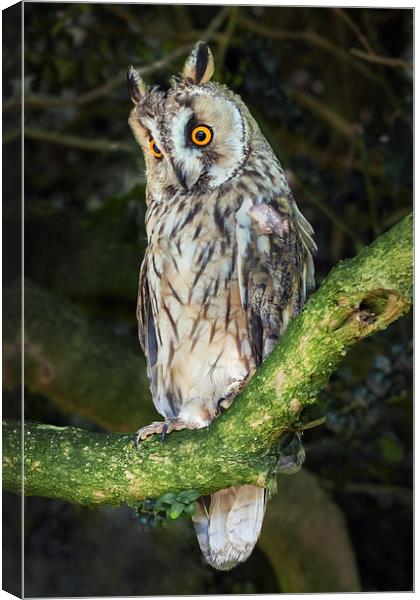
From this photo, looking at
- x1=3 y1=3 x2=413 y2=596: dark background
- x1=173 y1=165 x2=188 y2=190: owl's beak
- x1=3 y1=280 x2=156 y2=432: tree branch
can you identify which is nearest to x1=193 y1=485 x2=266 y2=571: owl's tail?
x1=3 y1=3 x2=413 y2=596: dark background

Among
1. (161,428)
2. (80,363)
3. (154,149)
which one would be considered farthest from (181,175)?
(80,363)

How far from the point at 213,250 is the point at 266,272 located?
0.39 ft

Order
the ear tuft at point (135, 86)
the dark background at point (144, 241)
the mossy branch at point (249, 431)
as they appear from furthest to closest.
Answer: the dark background at point (144, 241)
the ear tuft at point (135, 86)
the mossy branch at point (249, 431)

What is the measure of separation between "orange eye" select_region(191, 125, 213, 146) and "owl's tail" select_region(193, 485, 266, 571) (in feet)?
2.34

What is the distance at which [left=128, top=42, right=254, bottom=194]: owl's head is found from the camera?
2.21 metres

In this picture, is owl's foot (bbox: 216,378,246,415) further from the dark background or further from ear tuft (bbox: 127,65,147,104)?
ear tuft (bbox: 127,65,147,104)

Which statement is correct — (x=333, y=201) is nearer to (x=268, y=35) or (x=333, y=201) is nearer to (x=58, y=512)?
(x=268, y=35)

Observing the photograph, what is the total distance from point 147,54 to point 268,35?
11.4 inches

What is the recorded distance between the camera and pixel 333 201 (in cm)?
269

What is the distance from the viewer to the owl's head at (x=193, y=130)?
221 centimetres

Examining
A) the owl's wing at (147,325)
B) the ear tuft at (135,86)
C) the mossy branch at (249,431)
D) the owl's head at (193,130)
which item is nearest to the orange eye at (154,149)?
the owl's head at (193,130)

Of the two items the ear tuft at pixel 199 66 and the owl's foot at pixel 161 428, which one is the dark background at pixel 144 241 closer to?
the ear tuft at pixel 199 66

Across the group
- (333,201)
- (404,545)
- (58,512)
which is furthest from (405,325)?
(58,512)

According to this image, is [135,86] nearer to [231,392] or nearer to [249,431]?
[231,392]
